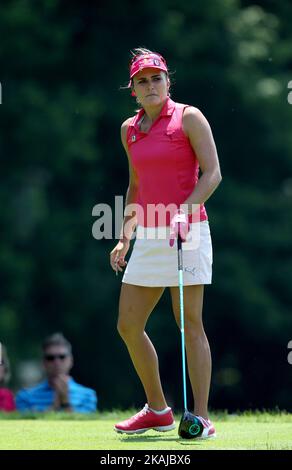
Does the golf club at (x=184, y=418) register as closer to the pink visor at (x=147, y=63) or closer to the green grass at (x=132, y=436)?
the green grass at (x=132, y=436)

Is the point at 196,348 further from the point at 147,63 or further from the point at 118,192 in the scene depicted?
the point at 118,192

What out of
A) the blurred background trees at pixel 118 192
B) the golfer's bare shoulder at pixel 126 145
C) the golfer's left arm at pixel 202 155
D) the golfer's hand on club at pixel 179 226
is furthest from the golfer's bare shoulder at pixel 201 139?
the blurred background trees at pixel 118 192

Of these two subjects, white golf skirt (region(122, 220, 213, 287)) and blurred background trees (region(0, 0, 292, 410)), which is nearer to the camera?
white golf skirt (region(122, 220, 213, 287))

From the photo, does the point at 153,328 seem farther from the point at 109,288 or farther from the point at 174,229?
the point at 174,229

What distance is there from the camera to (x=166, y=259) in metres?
6.31

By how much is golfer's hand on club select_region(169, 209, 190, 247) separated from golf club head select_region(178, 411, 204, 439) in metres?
0.83

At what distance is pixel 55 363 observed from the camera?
1078cm

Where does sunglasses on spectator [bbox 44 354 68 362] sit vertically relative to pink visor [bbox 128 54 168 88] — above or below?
below

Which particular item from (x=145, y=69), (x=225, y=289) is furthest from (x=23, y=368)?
(x=145, y=69)

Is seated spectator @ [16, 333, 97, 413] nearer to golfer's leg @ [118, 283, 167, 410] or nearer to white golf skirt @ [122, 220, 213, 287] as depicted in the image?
golfer's leg @ [118, 283, 167, 410]

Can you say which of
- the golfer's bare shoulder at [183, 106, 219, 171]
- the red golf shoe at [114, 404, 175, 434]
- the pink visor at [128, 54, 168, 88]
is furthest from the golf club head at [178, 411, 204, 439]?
the pink visor at [128, 54, 168, 88]

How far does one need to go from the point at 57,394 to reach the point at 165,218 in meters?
4.37

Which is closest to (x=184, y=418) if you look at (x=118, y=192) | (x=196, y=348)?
(x=196, y=348)

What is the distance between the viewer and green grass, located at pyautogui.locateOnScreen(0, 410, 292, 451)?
5895 millimetres
